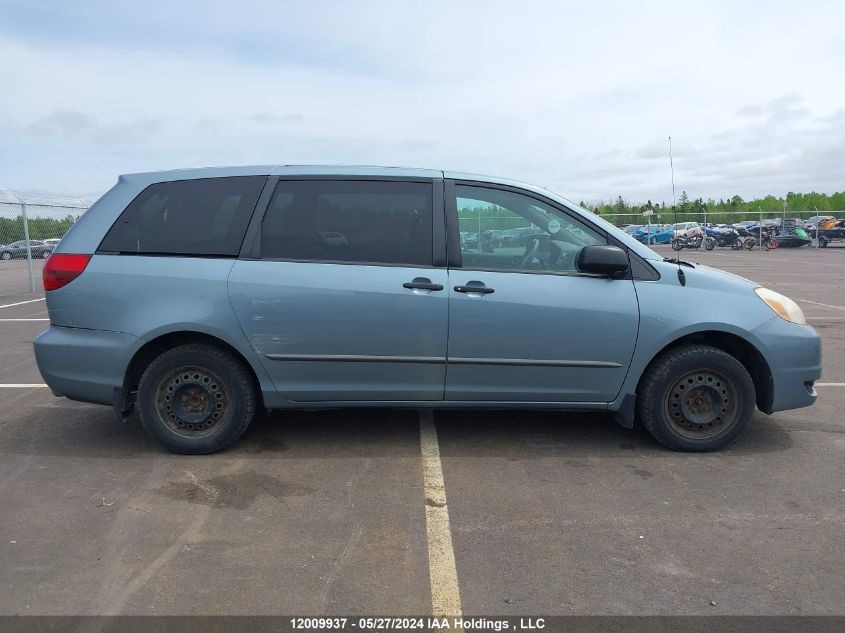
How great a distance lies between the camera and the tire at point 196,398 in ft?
14.8

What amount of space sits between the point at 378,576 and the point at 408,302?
1.80 metres

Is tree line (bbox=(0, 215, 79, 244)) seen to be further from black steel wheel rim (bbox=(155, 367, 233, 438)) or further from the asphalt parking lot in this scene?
black steel wheel rim (bbox=(155, 367, 233, 438))

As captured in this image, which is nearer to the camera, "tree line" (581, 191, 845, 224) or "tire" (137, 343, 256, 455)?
"tire" (137, 343, 256, 455)

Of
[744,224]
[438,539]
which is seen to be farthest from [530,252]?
[744,224]

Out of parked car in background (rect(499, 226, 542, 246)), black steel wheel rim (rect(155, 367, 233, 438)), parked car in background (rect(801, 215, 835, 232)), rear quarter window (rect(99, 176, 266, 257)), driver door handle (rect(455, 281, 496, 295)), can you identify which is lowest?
black steel wheel rim (rect(155, 367, 233, 438))

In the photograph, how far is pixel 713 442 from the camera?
15.2ft

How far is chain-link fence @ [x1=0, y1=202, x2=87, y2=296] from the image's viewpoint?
15.2 metres

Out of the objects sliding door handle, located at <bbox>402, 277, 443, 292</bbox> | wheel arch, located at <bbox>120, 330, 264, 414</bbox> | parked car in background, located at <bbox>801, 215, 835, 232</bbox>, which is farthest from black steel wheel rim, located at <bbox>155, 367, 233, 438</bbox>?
parked car in background, located at <bbox>801, 215, 835, 232</bbox>

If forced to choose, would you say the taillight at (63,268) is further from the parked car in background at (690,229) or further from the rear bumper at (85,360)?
the parked car in background at (690,229)

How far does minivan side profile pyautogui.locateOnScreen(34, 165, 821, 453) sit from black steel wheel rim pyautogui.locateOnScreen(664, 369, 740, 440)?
0.4 inches

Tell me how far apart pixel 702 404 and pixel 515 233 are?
1.67 m

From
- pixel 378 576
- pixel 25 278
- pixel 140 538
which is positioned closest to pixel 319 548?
pixel 378 576

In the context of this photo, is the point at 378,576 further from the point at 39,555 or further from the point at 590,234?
the point at 590,234

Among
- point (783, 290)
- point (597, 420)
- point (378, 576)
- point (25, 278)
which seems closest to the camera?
point (378, 576)
